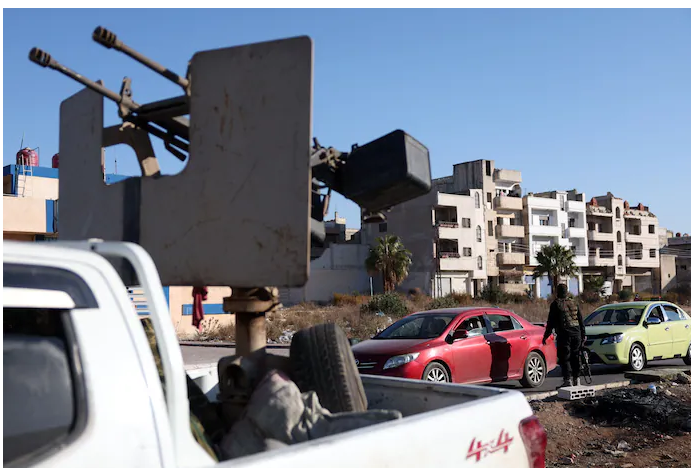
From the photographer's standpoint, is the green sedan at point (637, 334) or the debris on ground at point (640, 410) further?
the green sedan at point (637, 334)

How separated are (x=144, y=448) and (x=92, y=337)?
0.35m

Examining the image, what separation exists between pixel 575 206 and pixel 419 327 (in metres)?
75.2

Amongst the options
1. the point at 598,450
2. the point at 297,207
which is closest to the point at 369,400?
the point at 297,207

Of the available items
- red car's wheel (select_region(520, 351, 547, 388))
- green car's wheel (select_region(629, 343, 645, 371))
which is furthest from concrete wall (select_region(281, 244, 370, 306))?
red car's wheel (select_region(520, 351, 547, 388))

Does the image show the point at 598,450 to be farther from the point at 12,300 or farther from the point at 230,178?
the point at 12,300

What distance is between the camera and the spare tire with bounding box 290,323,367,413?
331cm

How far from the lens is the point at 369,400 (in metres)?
4.36

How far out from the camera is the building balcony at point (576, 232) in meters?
81.9

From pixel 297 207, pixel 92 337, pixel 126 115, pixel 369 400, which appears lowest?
pixel 369 400

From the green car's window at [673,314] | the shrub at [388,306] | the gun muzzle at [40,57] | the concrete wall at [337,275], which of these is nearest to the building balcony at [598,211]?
the concrete wall at [337,275]

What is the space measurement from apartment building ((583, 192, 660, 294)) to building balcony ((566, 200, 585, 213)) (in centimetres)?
213

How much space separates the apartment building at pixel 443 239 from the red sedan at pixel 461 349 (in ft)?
179

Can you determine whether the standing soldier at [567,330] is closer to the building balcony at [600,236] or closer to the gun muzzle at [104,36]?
the gun muzzle at [104,36]

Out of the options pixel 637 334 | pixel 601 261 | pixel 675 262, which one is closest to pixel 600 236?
pixel 601 261
